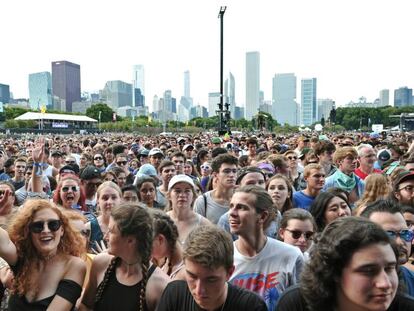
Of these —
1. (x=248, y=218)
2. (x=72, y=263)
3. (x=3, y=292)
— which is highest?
(x=248, y=218)

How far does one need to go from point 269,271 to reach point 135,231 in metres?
1.05

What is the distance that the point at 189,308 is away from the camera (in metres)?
2.71

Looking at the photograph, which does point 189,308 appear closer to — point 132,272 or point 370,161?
point 132,272

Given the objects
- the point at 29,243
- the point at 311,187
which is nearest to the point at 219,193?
the point at 311,187

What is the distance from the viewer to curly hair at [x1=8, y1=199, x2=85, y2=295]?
3242 mm

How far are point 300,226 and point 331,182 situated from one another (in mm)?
3157

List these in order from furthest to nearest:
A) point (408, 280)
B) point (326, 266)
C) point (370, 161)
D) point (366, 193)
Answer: point (370, 161)
point (366, 193)
point (408, 280)
point (326, 266)

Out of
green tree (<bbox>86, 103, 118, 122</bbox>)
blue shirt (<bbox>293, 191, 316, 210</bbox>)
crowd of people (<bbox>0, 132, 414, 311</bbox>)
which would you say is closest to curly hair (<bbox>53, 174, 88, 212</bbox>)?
crowd of people (<bbox>0, 132, 414, 311</bbox>)

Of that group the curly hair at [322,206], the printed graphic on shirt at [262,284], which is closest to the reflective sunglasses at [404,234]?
the printed graphic on shirt at [262,284]

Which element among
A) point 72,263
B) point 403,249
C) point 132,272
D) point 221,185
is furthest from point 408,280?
point 221,185

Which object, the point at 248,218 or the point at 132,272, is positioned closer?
the point at 132,272

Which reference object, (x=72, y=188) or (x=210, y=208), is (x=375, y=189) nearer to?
(x=210, y=208)

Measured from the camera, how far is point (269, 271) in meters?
3.40

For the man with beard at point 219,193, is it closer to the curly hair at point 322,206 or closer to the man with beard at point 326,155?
the curly hair at point 322,206
